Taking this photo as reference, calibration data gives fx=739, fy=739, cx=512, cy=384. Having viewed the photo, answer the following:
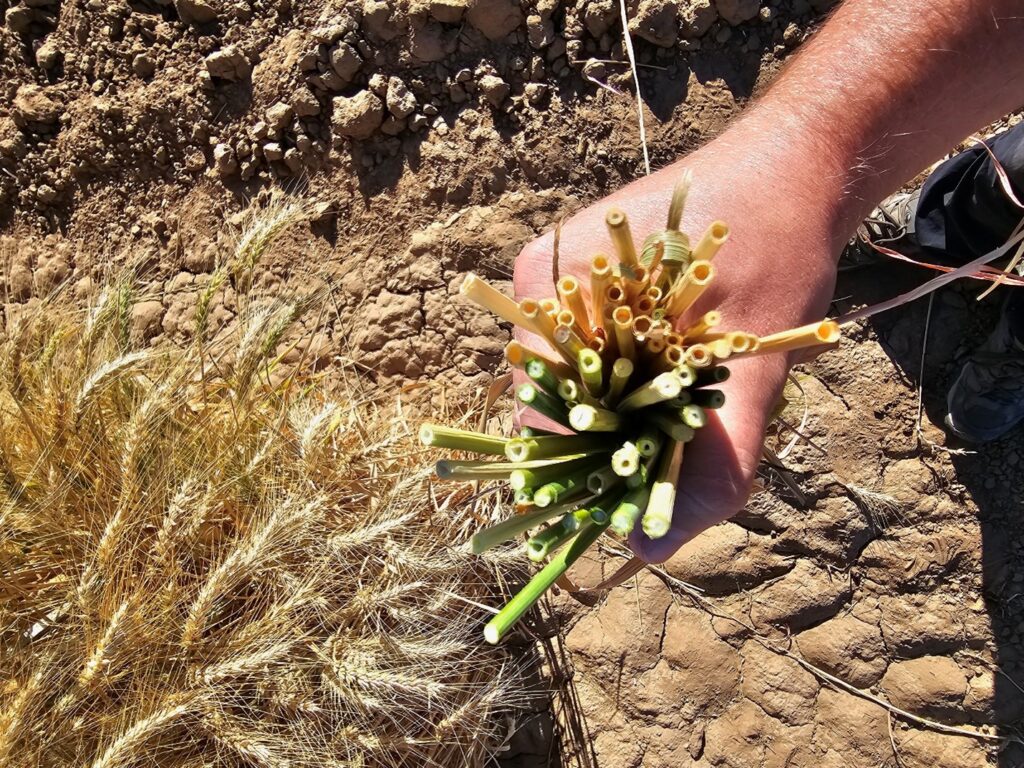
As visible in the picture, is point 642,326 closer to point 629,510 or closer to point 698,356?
point 698,356

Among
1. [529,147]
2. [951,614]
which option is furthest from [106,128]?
[951,614]

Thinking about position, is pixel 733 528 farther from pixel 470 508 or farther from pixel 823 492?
pixel 470 508

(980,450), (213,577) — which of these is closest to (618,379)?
(213,577)

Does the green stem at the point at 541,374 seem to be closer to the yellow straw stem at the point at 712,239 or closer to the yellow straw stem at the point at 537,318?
the yellow straw stem at the point at 537,318

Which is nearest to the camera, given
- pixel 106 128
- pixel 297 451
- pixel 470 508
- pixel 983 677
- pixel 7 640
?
pixel 7 640

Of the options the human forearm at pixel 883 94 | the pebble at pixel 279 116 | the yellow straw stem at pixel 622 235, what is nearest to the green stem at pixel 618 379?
the yellow straw stem at pixel 622 235

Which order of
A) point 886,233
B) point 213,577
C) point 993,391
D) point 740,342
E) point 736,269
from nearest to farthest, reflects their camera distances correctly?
point 740,342
point 736,269
point 213,577
point 993,391
point 886,233
